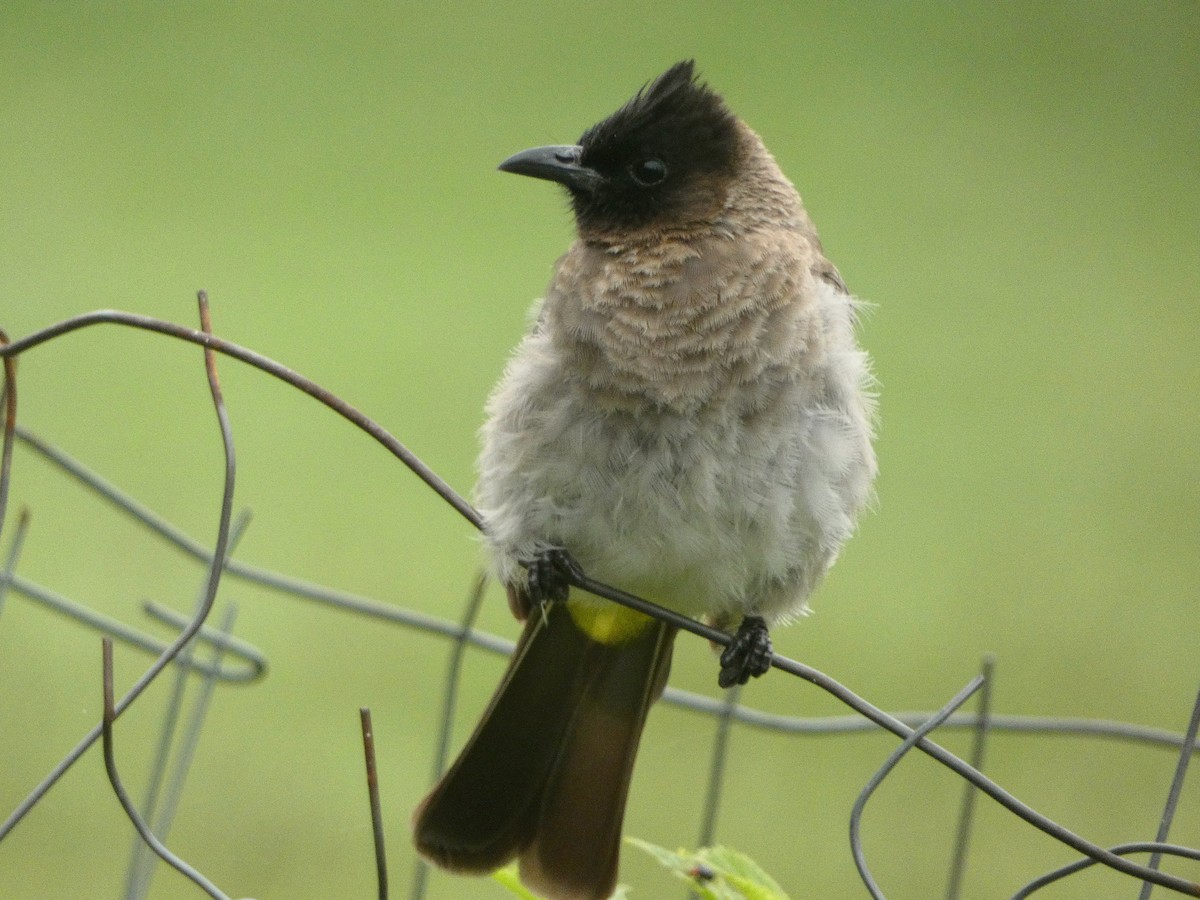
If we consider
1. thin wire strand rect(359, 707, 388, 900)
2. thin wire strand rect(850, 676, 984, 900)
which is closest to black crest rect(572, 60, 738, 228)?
thin wire strand rect(850, 676, 984, 900)

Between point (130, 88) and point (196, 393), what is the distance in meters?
1.65

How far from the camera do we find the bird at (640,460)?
6.25 ft

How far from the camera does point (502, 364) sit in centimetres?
491

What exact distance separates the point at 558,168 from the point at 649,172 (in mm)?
133

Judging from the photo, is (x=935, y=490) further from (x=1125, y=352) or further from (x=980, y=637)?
(x=1125, y=352)

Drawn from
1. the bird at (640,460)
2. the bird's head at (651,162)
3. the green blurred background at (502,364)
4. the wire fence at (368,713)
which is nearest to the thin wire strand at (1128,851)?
the wire fence at (368,713)

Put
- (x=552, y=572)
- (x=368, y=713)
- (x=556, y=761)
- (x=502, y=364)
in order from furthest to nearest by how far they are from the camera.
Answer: (x=502, y=364) < (x=556, y=761) < (x=552, y=572) < (x=368, y=713)

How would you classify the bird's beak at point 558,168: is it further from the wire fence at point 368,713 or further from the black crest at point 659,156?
the wire fence at point 368,713

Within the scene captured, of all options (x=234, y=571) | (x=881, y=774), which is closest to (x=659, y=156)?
(x=234, y=571)

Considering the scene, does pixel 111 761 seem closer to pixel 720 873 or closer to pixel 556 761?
pixel 720 873

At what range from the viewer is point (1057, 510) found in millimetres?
4742

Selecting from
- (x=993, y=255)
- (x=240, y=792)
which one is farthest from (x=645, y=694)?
(x=993, y=255)

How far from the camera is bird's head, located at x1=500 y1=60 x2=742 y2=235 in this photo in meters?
2.19

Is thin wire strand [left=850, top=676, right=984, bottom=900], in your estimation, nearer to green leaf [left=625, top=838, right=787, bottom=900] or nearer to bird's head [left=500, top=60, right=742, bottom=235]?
green leaf [left=625, top=838, right=787, bottom=900]
